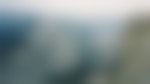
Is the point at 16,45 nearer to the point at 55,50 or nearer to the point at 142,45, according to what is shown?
the point at 55,50

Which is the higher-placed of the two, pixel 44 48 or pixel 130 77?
pixel 44 48

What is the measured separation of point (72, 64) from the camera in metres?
0.54

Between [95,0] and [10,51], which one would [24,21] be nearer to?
[10,51]

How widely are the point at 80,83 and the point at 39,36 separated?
20 cm

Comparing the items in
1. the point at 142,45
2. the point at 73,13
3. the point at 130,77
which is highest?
the point at 73,13

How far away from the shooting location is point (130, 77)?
57 cm

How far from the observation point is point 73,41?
0.53m

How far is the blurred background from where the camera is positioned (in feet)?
1.64

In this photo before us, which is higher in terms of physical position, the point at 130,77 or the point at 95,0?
the point at 95,0

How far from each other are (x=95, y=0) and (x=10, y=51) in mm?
293

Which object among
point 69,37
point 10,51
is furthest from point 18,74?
point 69,37

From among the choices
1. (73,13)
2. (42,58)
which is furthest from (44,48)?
(73,13)

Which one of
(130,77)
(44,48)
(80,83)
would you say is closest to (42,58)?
(44,48)

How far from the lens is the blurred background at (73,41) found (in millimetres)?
500
